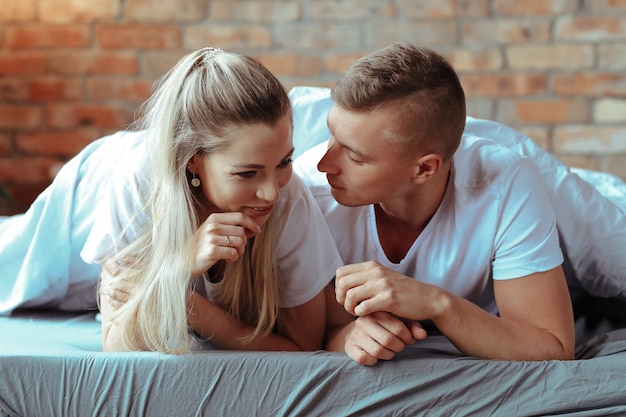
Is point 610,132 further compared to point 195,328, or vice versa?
point 610,132

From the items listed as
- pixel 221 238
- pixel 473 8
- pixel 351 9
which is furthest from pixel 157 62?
pixel 221 238

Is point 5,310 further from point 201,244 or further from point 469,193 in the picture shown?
point 469,193

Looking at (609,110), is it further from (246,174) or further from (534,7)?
(246,174)

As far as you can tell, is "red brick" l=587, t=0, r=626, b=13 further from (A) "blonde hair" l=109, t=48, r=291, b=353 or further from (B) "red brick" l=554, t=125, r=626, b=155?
(A) "blonde hair" l=109, t=48, r=291, b=353

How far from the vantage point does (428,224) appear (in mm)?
1440

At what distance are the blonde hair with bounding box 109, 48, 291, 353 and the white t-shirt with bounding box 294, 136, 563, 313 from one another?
23 centimetres

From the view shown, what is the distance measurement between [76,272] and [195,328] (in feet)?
1.34

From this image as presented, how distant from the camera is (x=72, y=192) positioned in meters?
1.66

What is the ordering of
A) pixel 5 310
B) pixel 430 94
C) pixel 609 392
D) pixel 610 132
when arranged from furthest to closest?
pixel 610 132, pixel 5 310, pixel 430 94, pixel 609 392

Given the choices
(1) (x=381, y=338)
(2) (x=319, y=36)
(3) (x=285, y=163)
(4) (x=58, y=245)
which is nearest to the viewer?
(1) (x=381, y=338)

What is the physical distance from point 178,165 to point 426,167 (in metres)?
0.41

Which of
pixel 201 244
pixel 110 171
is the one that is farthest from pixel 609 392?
pixel 110 171

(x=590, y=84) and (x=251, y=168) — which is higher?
(x=251, y=168)

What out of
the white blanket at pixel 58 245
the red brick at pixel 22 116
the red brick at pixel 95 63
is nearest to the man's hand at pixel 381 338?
the white blanket at pixel 58 245
